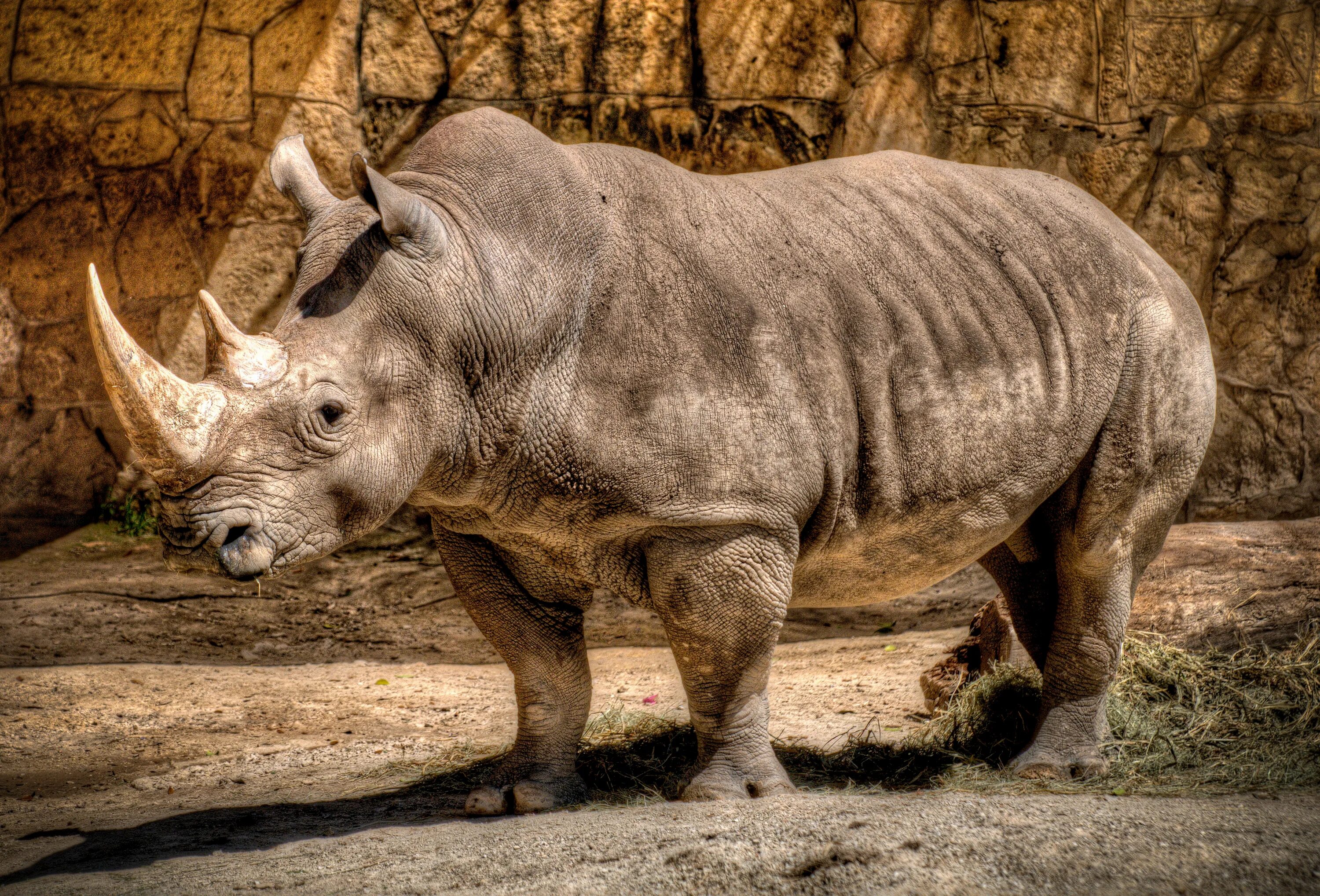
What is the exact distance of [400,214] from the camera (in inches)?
122

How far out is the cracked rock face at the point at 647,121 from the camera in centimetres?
677

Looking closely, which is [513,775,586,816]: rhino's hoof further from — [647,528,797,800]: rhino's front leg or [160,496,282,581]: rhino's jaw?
[160,496,282,581]: rhino's jaw

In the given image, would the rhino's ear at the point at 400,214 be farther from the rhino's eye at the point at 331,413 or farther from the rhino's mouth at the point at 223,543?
the rhino's mouth at the point at 223,543

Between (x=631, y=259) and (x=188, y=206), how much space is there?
4.49 m

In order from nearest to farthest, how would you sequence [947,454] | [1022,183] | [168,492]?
[168,492] → [947,454] → [1022,183]

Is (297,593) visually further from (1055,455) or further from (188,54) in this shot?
(1055,455)

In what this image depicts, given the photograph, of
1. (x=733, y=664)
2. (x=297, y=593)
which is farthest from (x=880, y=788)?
(x=297, y=593)

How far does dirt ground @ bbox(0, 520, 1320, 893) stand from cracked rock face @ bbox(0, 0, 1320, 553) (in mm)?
1312

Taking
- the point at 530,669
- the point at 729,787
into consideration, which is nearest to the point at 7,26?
the point at 530,669


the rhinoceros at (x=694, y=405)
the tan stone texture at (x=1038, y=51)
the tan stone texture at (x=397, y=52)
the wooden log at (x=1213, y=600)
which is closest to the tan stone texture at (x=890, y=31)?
the tan stone texture at (x=1038, y=51)

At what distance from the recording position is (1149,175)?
688 centimetres

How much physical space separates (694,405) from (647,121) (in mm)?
3828

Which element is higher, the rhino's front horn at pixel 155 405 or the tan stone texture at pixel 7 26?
the tan stone texture at pixel 7 26

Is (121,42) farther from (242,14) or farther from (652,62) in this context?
(652,62)
